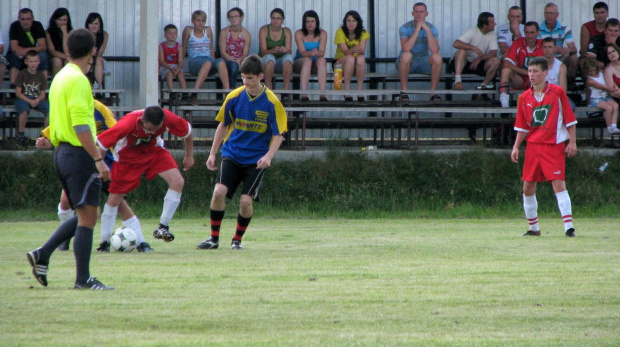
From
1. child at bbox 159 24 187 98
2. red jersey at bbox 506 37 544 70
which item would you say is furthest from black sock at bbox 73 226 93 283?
red jersey at bbox 506 37 544 70

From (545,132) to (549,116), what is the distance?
198mm

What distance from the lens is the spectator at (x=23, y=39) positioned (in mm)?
17266

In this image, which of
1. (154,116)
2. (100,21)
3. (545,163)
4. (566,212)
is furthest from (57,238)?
(100,21)

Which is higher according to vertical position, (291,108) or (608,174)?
(291,108)

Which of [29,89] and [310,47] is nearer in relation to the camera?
[29,89]

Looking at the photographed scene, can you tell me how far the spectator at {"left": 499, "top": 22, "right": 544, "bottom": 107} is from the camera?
17.8 metres

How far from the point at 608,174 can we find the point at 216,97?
8.37 meters

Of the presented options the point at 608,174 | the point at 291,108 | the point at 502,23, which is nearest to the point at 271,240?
the point at 291,108

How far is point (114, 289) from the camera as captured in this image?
6223 mm

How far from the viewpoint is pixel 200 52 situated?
59.4 feet

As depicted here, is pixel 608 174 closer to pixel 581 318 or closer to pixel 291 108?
pixel 291 108

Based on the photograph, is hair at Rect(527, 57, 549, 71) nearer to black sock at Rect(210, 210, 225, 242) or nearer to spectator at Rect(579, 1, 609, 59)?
black sock at Rect(210, 210, 225, 242)

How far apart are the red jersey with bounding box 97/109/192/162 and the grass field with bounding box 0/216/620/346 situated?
3.49 ft

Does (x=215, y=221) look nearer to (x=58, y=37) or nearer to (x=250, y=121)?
(x=250, y=121)
